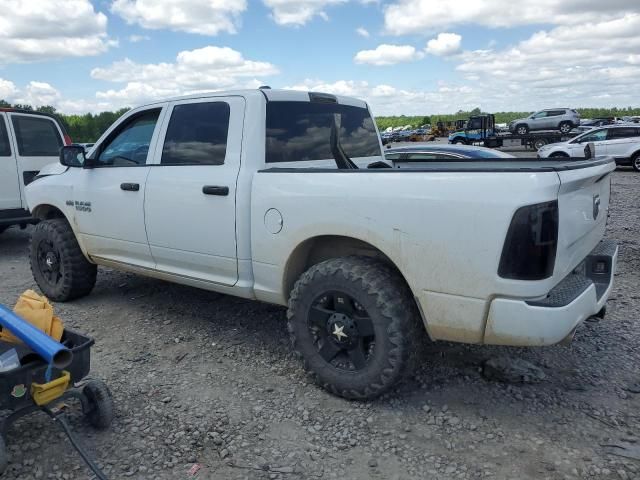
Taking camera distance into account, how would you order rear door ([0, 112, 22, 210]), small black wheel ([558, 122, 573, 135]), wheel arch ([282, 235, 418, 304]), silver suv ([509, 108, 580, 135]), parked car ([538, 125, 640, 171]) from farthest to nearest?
silver suv ([509, 108, 580, 135]) → small black wheel ([558, 122, 573, 135]) → parked car ([538, 125, 640, 171]) → rear door ([0, 112, 22, 210]) → wheel arch ([282, 235, 418, 304])

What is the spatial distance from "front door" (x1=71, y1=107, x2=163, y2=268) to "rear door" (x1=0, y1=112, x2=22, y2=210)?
317cm

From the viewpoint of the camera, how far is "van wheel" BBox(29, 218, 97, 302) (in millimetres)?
5070

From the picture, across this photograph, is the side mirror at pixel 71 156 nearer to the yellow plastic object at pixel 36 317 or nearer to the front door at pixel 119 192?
the front door at pixel 119 192

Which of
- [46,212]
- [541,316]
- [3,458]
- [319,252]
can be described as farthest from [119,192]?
[541,316]

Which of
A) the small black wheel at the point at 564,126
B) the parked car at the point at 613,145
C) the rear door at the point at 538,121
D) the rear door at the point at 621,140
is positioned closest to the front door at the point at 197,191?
the parked car at the point at 613,145

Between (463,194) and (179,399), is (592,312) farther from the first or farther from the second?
(179,399)

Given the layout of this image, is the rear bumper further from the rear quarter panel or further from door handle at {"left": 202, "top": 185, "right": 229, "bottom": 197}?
door handle at {"left": 202, "top": 185, "right": 229, "bottom": 197}

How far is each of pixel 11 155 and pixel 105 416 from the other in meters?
5.83

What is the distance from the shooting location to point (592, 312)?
118 inches

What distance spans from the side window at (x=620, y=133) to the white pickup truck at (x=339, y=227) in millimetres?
17177

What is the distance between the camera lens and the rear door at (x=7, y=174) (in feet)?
24.4

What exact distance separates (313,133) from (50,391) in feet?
8.01

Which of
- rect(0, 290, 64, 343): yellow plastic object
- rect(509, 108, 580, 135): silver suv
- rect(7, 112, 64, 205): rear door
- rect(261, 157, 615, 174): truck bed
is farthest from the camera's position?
rect(509, 108, 580, 135): silver suv

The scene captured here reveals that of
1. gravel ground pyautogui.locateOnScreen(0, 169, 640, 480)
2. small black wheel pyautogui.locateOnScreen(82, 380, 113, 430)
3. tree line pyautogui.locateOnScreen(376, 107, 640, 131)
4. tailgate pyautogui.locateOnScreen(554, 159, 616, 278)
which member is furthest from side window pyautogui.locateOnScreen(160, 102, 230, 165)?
tree line pyautogui.locateOnScreen(376, 107, 640, 131)
